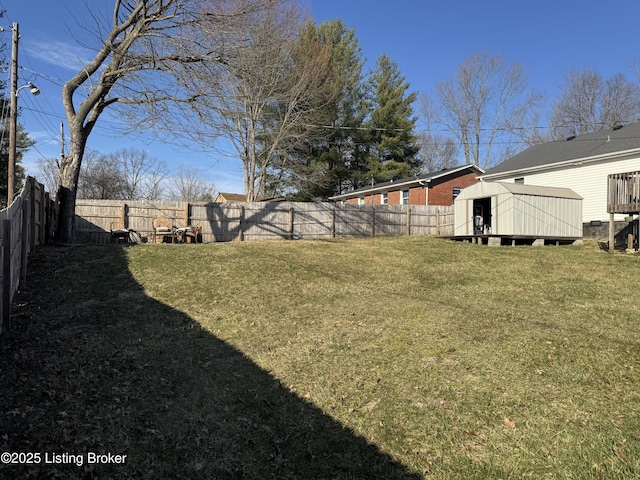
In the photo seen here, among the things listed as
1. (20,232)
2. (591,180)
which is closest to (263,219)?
(20,232)

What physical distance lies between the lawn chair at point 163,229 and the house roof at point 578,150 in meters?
16.0

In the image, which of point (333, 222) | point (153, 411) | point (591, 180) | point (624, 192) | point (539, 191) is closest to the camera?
point (153, 411)

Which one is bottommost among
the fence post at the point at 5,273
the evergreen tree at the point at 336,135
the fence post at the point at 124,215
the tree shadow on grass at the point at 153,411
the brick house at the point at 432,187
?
the tree shadow on grass at the point at 153,411

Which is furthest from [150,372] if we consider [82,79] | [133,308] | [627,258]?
[627,258]

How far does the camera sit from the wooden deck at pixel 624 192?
12.8 metres

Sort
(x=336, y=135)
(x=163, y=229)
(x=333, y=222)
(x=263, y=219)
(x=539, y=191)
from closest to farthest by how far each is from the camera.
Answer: (x=163, y=229) → (x=539, y=191) → (x=263, y=219) → (x=333, y=222) → (x=336, y=135)

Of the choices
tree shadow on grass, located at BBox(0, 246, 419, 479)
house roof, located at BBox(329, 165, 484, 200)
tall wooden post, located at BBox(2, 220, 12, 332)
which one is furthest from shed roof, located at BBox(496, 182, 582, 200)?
tall wooden post, located at BBox(2, 220, 12, 332)

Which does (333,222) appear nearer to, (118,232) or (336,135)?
(118,232)

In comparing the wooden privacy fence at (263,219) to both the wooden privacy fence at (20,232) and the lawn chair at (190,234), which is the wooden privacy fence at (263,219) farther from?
the wooden privacy fence at (20,232)

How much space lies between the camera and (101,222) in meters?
15.6

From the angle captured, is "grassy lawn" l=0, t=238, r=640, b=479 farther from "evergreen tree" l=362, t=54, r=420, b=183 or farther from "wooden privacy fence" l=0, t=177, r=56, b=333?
"evergreen tree" l=362, t=54, r=420, b=183

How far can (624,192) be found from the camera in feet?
43.0

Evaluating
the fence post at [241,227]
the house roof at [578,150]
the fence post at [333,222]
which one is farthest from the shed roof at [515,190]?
the fence post at [241,227]

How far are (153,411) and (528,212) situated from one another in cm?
1518
